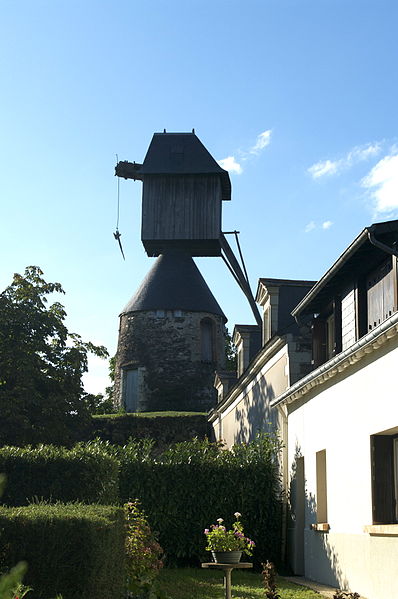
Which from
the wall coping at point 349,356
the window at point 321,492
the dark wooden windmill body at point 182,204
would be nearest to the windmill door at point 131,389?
the dark wooden windmill body at point 182,204

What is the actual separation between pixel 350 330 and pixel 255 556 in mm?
6167

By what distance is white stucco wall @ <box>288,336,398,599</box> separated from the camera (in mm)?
9812

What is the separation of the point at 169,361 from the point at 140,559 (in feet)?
88.9

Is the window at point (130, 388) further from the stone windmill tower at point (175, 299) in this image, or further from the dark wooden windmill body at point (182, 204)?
the dark wooden windmill body at point (182, 204)

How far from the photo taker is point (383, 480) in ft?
33.4

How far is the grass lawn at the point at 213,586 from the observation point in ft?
37.3

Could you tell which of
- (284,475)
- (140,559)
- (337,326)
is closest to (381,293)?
(337,326)

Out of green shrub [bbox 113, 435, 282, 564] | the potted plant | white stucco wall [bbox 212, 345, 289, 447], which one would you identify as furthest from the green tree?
the potted plant

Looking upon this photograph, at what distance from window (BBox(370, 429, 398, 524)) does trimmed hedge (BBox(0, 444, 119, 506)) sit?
13.1ft

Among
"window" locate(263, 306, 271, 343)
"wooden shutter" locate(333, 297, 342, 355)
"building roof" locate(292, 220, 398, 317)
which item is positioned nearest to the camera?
"building roof" locate(292, 220, 398, 317)

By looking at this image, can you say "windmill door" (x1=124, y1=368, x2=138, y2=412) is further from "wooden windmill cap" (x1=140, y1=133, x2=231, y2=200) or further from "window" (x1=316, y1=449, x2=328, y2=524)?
"window" (x1=316, y1=449, x2=328, y2=524)

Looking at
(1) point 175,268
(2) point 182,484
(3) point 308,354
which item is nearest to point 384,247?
(3) point 308,354

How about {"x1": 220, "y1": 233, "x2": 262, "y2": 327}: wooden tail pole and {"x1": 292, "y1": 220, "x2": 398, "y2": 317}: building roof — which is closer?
{"x1": 292, "y1": 220, "x2": 398, "y2": 317}: building roof

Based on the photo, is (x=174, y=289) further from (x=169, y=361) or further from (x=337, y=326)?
(x=337, y=326)
